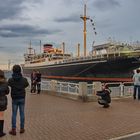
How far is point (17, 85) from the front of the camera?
998 cm

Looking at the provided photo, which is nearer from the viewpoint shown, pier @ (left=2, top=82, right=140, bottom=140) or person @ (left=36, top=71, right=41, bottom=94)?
pier @ (left=2, top=82, right=140, bottom=140)

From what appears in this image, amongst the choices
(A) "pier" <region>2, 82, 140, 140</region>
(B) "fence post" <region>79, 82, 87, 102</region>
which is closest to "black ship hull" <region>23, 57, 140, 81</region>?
(B) "fence post" <region>79, 82, 87, 102</region>

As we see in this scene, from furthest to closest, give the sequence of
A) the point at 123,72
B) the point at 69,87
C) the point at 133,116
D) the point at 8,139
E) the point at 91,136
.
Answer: the point at 123,72 < the point at 69,87 < the point at 133,116 < the point at 91,136 < the point at 8,139

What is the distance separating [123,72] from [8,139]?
141 feet

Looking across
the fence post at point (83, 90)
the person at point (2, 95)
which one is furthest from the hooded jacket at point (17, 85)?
the fence post at point (83, 90)

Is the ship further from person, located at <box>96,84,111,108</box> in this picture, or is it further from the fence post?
person, located at <box>96,84,111,108</box>

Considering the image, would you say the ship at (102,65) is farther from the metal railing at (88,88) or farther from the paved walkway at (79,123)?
the paved walkway at (79,123)

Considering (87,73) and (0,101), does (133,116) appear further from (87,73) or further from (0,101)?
(87,73)

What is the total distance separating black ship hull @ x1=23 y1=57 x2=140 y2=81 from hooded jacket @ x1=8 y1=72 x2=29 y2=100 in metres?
40.4

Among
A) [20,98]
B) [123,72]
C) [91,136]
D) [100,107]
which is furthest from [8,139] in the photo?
[123,72]

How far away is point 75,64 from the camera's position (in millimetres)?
58250

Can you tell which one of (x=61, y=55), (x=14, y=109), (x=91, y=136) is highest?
(x=61, y=55)

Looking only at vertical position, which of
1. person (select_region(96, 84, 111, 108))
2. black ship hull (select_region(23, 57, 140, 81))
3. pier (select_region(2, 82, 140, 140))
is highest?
black ship hull (select_region(23, 57, 140, 81))

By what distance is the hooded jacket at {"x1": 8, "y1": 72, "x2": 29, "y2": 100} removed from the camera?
32.8 feet
